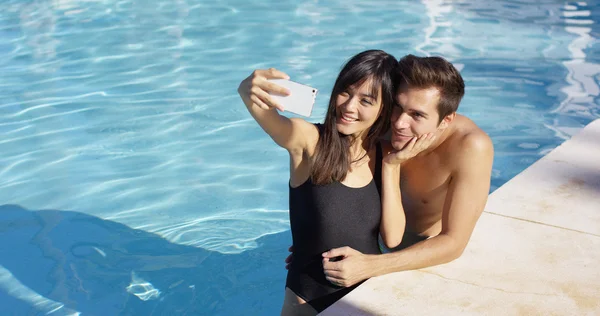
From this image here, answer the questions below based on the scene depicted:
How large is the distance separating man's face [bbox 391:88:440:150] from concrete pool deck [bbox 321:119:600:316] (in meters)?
0.55

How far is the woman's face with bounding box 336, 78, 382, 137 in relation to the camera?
274cm

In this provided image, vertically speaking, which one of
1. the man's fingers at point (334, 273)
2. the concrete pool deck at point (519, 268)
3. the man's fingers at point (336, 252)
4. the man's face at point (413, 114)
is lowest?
the concrete pool deck at point (519, 268)

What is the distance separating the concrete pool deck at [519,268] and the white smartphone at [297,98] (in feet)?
2.38

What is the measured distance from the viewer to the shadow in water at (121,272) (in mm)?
4301

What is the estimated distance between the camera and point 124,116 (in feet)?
22.5

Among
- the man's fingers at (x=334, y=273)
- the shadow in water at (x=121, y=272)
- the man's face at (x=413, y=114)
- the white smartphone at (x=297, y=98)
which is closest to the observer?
the white smartphone at (x=297, y=98)

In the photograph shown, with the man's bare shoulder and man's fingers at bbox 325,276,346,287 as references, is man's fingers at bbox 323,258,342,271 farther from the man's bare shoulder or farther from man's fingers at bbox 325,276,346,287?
the man's bare shoulder

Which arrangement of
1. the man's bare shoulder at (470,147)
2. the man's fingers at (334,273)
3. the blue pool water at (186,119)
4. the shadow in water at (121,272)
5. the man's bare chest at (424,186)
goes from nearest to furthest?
the man's fingers at (334,273) → the man's bare shoulder at (470,147) → the man's bare chest at (424,186) → the shadow in water at (121,272) → the blue pool water at (186,119)

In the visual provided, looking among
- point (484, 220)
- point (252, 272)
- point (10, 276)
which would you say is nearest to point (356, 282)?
point (484, 220)

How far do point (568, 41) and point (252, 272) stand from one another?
6.52 meters

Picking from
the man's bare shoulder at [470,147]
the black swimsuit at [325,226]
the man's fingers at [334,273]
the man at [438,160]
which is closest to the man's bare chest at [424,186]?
the man at [438,160]

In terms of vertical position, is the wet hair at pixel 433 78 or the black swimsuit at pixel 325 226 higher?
the wet hair at pixel 433 78

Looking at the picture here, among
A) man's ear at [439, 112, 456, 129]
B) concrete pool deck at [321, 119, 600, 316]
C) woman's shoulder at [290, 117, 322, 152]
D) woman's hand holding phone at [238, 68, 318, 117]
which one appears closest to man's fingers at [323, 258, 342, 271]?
concrete pool deck at [321, 119, 600, 316]

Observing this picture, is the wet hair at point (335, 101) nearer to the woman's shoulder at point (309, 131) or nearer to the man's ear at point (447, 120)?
the woman's shoulder at point (309, 131)
